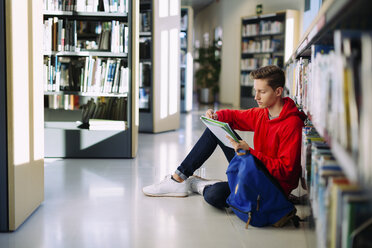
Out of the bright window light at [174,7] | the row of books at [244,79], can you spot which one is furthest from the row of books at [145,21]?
the row of books at [244,79]

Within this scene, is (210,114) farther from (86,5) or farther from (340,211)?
(86,5)

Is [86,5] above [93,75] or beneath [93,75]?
above

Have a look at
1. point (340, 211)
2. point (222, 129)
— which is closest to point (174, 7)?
point (222, 129)

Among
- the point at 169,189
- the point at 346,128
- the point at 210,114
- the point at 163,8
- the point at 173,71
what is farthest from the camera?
the point at 173,71

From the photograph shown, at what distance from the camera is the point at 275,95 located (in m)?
2.33

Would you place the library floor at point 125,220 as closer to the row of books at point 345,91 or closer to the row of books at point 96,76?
the row of books at point 345,91

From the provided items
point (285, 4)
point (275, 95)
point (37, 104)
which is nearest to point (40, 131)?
point (37, 104)

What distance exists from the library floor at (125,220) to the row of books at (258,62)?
6000 mm

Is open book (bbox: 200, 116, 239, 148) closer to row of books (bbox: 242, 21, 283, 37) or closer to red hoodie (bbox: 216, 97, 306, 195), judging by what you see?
red hoodie (bbox: 216, 97, 306, 195)

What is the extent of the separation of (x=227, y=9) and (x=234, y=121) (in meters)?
9.84

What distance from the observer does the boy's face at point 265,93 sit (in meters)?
2.32

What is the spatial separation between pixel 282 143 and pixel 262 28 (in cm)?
770

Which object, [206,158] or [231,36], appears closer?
[206,158]

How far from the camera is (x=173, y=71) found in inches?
245
